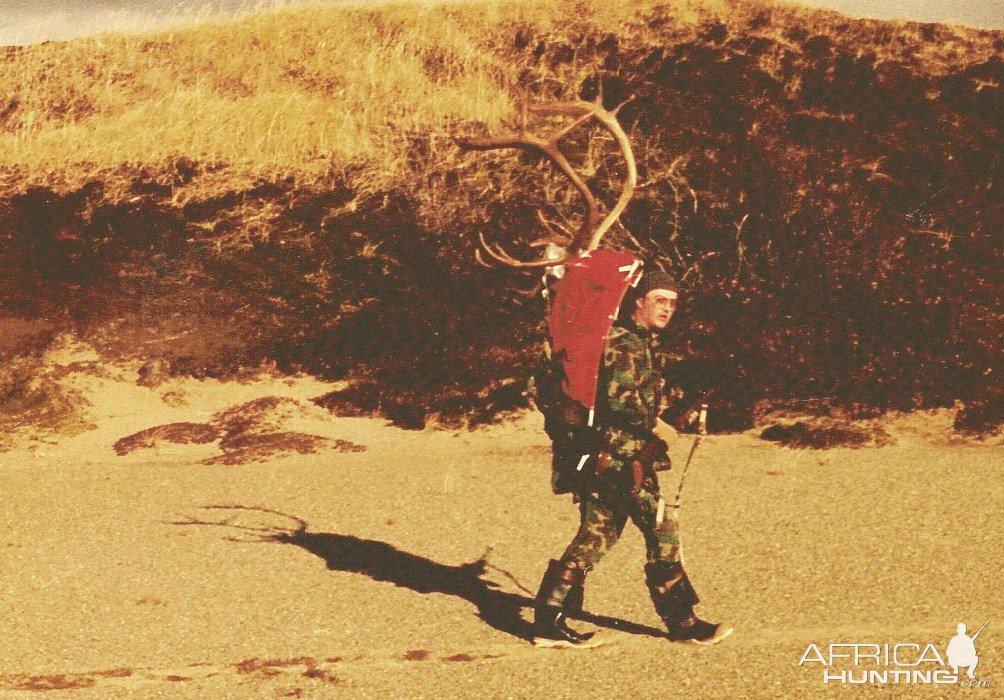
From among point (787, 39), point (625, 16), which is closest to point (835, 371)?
point (787, 39)

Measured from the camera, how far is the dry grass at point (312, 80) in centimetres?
1681

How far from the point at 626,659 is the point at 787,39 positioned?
14.5 meters

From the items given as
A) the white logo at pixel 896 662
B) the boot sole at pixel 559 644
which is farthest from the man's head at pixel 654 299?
the white logo at pixel 896 662

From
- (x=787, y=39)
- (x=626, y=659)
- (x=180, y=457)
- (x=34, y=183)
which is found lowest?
(x=180, y=457)

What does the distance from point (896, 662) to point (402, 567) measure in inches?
133

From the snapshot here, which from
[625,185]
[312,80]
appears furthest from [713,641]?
[312,80]

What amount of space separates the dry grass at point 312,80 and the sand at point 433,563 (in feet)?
20.1

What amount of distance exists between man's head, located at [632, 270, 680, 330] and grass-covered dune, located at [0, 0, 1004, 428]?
20.6ft

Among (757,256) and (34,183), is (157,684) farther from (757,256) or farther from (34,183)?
(34,183)

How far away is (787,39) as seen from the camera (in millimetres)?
18219

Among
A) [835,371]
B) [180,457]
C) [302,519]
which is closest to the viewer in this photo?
[302,519]

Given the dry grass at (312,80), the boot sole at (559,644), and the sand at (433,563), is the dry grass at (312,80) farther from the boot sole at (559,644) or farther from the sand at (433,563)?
the boot sole at (559,644)

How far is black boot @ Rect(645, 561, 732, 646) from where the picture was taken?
6.07m

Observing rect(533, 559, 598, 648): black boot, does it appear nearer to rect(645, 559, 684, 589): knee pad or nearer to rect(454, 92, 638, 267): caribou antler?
rect(645, 559, 684, 589): knee pad
